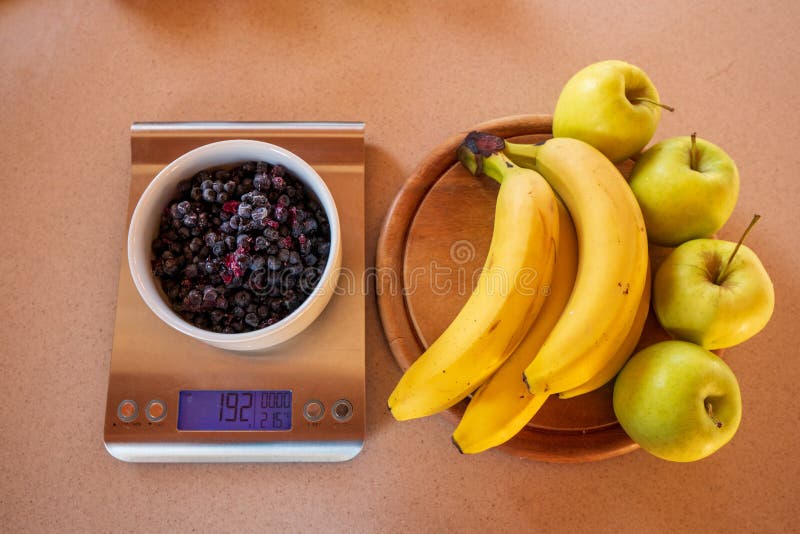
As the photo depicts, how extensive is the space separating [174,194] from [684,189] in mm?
796

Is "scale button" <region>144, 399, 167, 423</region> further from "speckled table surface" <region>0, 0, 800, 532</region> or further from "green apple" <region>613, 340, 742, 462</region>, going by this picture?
"green apple" <region>613, 340, 742, 462</region>

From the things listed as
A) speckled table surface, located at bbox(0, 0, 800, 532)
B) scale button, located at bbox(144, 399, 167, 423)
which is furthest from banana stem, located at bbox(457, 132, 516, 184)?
scale button, located at bbox(144, 399, 167, 423)

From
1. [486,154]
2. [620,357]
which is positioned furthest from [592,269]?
[486,154]

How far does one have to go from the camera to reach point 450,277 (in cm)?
92

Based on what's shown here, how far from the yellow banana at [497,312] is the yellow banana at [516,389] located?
2 cm

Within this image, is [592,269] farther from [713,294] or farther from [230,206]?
[230,206]

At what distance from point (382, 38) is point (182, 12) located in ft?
1.37

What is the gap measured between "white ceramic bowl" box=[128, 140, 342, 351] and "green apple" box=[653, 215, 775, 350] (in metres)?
0.52

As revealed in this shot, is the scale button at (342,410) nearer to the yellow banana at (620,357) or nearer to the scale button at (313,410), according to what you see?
the scale button at (313,410)

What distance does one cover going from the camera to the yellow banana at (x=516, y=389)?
0.76m

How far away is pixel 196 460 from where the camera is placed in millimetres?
854

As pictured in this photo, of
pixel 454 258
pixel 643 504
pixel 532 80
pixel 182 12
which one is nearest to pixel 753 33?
pixel 532 80

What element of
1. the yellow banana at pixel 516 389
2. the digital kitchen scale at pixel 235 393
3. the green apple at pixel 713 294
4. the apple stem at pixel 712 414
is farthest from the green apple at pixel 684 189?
the digital kitchen scale at pixel 235 393

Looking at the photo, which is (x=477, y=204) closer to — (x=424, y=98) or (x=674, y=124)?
(x=424, y=98)
